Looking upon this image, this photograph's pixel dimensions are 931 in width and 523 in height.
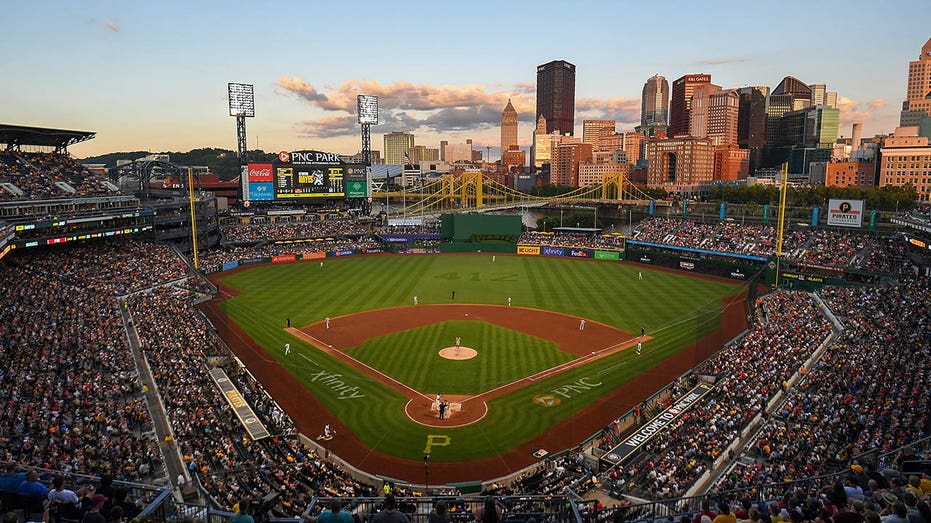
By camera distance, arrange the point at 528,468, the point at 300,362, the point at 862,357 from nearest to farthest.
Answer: the point at 528,468 < the point at 862,357 < the point at 300,362

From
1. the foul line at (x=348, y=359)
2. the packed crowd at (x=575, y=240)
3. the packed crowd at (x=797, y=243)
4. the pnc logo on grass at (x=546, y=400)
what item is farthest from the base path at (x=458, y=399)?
the packed crowd at (x=575, y=240)

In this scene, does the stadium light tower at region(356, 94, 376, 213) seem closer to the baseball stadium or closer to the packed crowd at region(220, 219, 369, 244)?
the packed crowd at region(220, 219, 369, 244)

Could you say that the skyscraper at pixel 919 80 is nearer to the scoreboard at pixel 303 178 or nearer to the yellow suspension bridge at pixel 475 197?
the yellow suspension bridge at pixel 475 197

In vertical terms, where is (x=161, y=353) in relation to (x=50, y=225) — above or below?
below

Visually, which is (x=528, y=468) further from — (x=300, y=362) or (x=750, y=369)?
(x=300, y=362)

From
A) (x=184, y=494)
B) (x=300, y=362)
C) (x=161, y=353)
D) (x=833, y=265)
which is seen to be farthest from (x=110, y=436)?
(x=833, y=265)

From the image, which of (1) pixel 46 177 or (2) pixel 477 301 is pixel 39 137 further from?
(2) pixel 477 301

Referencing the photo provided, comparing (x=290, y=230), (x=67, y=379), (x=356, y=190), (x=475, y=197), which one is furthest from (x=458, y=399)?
(x=475, y=197)
